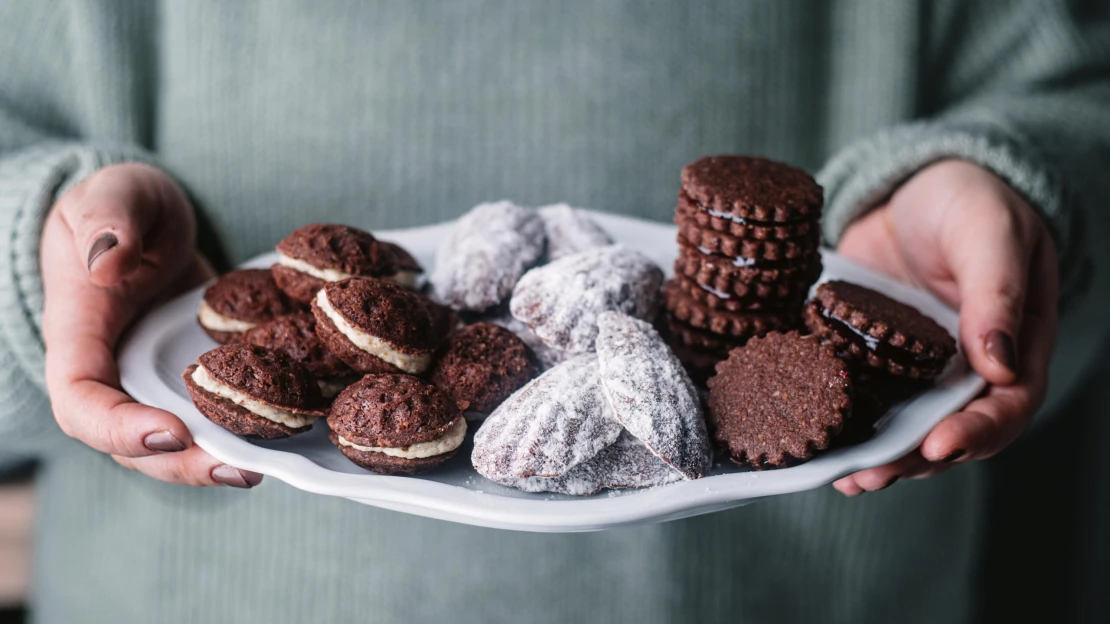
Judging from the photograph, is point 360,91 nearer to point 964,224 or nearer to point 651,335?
point 651,335

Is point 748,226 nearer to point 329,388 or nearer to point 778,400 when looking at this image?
point 778,400

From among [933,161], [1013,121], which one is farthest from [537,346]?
[1013,121]

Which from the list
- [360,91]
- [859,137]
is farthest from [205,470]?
[859,137]

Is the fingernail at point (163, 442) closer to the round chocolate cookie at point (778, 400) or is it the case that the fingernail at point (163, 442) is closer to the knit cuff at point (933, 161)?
the round chocolate cookie at point (778, 400)

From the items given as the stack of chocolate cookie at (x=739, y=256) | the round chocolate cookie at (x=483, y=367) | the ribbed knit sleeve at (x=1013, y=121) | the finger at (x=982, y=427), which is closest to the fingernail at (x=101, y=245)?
the round chocolate cookie at (x=483, y=367)

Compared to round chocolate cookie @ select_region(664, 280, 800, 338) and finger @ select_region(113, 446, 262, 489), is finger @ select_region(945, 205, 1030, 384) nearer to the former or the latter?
round chocolate cookie @ select_region(664, 280, 800, 338)
